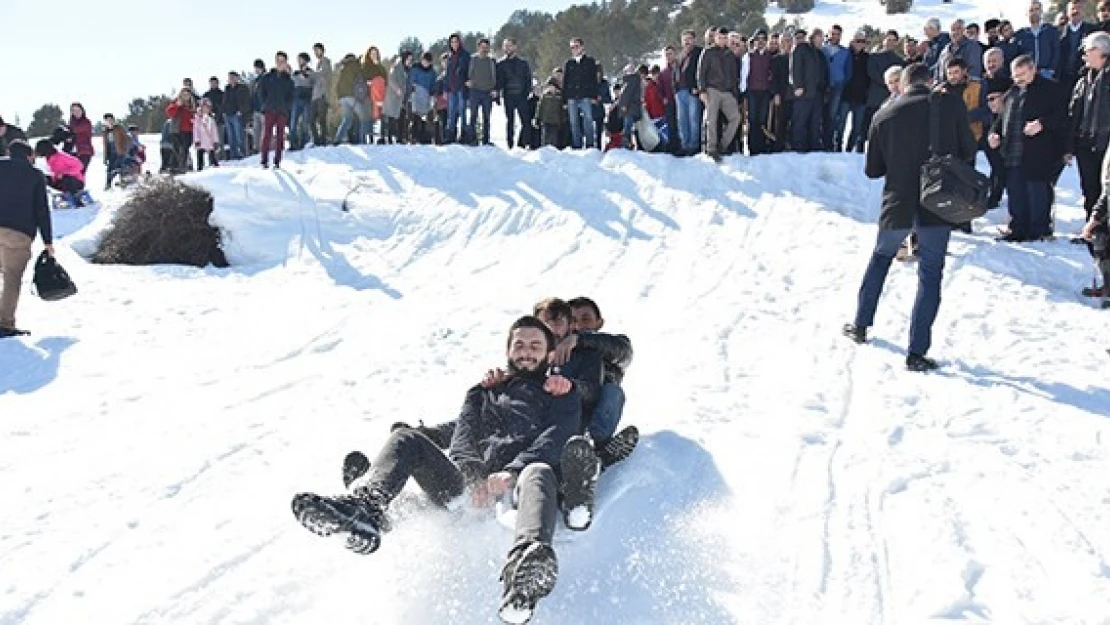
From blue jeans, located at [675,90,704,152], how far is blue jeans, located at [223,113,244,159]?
891 cm

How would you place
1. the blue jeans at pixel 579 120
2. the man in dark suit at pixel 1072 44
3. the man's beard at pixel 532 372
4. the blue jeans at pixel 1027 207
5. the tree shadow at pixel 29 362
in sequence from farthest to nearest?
the blue jeans at pixel 579 120 → the man in dark suit at pixel 1072 44 → the blue jeans at pixel 1027 207 → the tree shadow at pixel 29 362 → the man's beard at pixel 532 372

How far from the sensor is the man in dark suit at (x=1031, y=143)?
8688 millimetres

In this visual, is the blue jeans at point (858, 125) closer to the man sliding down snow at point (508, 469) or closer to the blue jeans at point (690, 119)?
the blue jeans at point (690, 119)

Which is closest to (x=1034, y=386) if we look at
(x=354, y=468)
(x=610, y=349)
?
(x=610, y=349)

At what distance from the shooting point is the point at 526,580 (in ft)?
10.6

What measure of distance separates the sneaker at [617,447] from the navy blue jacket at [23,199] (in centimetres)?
603

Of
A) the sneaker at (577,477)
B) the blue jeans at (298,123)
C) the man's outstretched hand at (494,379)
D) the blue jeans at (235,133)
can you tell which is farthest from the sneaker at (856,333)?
the blue jeans at (235,133)

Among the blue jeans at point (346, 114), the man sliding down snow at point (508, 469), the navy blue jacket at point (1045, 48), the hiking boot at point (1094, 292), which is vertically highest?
the navy blue jacket at point (1045, 48)

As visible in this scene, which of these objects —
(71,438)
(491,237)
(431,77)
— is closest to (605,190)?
(491,237)

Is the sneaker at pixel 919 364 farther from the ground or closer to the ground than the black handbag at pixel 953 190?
closer to the ground

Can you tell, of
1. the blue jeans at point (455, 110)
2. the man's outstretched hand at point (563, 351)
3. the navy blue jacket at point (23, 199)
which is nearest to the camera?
the man's outstretched hand at point (563, 351)

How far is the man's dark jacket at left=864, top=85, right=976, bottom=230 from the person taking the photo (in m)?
6.18

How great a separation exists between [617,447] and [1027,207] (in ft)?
22.6

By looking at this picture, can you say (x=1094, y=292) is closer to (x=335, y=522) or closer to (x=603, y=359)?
(x=603, y=359)
